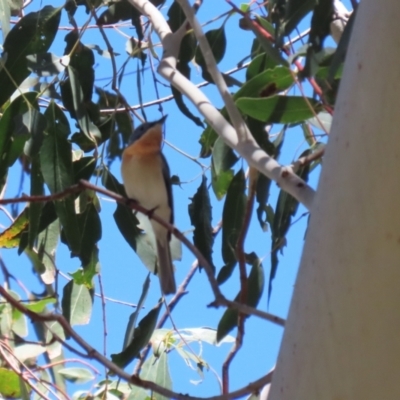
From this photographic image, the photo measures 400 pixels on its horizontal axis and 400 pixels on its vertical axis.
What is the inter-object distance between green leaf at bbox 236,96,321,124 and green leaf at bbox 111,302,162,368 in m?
0.61

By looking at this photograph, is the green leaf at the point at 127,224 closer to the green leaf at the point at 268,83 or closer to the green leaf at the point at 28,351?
Result: the green leaf at the point at 268,83

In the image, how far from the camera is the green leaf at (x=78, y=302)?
2383 mm

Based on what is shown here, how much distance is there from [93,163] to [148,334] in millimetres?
526

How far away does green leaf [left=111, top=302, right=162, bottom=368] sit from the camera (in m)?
1.86

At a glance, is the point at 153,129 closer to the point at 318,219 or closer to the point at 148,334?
the point at 148,334

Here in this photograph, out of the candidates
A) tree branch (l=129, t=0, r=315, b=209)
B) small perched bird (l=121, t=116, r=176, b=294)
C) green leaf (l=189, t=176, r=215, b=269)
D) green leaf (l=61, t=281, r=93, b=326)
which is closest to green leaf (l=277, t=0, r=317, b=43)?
tree branch (l=129, t=0, r=315, b=209)

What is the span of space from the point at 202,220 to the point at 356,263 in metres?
1.16

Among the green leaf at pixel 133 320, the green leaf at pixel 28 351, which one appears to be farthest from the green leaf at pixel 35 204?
the green leaf at pixel 28 351

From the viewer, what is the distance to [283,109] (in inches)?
64.2

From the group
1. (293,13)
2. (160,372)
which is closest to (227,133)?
(293,13)

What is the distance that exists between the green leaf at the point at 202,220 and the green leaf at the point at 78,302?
548 millimetres

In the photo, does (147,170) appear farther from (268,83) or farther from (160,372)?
(268,83)

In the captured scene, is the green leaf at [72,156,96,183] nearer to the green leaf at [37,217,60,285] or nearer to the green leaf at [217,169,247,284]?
the green leaf at [37,217,60,285]

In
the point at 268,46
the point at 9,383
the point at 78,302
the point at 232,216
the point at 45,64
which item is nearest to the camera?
the point at 268,46
